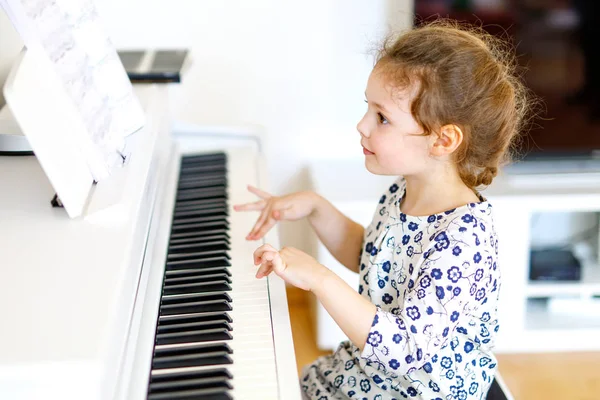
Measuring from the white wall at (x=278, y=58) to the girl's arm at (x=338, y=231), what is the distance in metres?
0.98

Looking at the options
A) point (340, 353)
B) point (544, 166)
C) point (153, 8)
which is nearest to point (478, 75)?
point (340, 353)

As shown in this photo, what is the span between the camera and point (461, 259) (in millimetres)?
1180

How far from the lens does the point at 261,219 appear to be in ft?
4.99

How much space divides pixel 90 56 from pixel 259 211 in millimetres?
480

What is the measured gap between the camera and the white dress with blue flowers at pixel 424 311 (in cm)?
116

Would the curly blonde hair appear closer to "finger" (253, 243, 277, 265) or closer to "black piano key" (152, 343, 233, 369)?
"finger" (253, 243, 277, 265)

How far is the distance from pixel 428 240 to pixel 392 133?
190 millimetres

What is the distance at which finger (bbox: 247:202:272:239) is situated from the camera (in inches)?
58.3

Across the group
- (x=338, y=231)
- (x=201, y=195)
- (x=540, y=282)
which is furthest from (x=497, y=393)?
(x=540, y=282)

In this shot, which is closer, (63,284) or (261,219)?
(63,284)

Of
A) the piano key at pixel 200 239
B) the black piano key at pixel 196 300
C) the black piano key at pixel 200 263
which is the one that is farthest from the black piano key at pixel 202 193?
the black piano key at pixel 200 263

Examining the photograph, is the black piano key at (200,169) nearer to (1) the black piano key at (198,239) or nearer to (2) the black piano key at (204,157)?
(2) the black piano key at (204,157)

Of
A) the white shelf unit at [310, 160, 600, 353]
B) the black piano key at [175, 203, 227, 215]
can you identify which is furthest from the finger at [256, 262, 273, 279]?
the white shelf unit at [310, 160, 600, 353]

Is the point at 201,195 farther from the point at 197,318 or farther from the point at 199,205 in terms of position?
the point at 197,318
